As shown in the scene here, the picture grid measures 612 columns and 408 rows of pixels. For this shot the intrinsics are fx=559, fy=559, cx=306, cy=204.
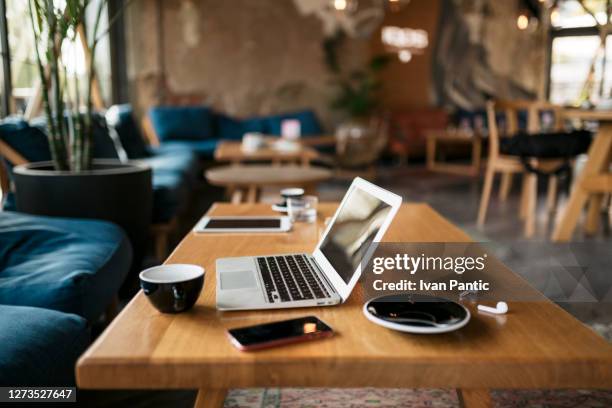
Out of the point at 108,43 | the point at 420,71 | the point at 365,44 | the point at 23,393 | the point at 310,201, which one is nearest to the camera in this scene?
the point at 23,393

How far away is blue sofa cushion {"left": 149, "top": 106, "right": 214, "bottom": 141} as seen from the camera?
22.1 feet

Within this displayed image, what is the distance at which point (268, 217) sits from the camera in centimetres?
194

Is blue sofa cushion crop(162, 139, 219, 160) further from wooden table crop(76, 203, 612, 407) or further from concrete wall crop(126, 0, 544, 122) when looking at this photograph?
wooden table crop(76, 203, 612, 407)

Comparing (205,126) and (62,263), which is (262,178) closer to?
(62,263)

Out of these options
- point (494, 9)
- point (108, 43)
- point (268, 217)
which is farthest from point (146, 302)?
point (494, 9)

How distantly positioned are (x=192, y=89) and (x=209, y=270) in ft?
21.3

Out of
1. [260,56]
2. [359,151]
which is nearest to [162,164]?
[359,151]

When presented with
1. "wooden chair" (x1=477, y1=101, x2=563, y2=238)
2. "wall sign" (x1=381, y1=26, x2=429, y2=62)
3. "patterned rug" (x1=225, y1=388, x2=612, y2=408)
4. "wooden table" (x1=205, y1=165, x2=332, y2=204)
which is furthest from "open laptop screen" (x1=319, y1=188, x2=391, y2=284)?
"wall sign" (x1=381, y1=26, x2=429, y2=62)

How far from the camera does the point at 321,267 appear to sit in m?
1.29

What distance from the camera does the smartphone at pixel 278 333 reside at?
88 cm

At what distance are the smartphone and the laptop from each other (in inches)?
4.3

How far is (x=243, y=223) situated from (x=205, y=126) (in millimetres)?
5421

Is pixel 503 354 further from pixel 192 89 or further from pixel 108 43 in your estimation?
pixel 192 89

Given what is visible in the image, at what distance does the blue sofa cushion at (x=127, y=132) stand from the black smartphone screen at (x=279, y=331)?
4.00 metres
